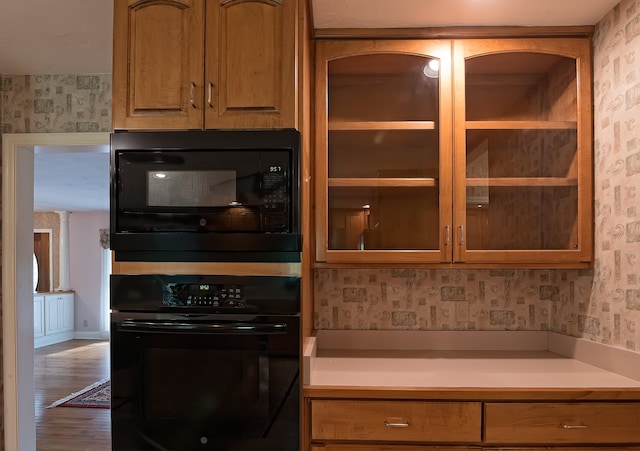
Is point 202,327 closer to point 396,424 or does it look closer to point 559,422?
point 396,424

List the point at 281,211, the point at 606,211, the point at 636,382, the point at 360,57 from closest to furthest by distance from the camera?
the point at 281,211 < the point at 636,382 < the point at 606,211 < the point at 360,57

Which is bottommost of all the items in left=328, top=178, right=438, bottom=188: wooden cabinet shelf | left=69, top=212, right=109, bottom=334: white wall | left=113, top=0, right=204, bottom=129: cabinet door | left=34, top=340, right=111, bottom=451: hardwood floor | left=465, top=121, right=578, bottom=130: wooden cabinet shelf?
left=34, top=340, right=111, bottom=451: hardwood floor

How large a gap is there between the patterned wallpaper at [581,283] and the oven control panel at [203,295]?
0.72m

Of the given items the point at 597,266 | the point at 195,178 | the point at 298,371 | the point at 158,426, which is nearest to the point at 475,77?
the point at 597,266

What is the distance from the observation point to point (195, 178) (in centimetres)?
149

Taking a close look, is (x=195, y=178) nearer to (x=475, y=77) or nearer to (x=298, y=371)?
(x=298, y=371)

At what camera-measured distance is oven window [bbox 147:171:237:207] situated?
4.84 ft

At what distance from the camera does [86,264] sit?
8602mm

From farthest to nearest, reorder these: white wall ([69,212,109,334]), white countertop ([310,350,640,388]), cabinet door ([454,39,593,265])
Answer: white wall ([69,212,109,334]) < cabinet door ([454,39,593,265]) < white countertop ([310,350,640,388])

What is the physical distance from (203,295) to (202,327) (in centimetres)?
10

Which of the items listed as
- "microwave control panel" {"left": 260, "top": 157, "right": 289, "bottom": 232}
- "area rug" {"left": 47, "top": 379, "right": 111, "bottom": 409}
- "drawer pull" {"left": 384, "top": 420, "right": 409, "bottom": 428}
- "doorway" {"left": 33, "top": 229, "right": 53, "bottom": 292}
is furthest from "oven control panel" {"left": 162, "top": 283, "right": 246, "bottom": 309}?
"doorway" {"left": 33, "top": 229, "right": 53, "bottom": 292}

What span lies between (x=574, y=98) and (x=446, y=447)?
4.62 feet

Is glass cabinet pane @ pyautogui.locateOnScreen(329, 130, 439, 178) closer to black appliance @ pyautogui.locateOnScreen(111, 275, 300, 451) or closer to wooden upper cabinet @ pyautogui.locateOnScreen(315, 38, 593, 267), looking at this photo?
wooden upper cabinet @ pyautogui.locateOnScreen(315, 38, 593, 267)

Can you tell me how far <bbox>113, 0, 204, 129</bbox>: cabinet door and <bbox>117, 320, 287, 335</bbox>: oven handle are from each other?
633 mm
